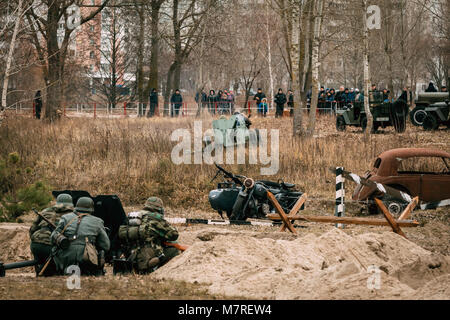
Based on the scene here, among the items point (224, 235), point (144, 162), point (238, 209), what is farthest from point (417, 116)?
point (224, 235)

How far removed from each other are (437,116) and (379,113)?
7.60ft

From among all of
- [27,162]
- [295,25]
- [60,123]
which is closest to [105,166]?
[27,162]

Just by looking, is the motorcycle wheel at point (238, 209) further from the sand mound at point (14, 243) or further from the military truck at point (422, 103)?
the military truck at point (422, 103)

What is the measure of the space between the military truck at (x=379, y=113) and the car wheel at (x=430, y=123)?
853 millimetres

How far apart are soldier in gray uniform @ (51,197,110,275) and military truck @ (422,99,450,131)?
69.7ft

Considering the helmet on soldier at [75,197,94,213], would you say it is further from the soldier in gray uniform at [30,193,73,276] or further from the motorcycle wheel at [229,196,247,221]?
the motorcycle wheel at [229,196,247,221]

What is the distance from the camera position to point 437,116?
28.8 m

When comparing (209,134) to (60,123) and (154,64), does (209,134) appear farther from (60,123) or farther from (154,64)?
(154,64)

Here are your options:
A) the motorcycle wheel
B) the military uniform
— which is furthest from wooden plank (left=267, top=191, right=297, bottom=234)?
the military uniform

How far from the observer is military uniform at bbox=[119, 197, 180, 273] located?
10.3 metres

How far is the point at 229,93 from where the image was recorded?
134 ft

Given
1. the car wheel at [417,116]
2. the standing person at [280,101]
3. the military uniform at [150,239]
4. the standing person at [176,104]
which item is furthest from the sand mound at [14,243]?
the standing person at [176,104]

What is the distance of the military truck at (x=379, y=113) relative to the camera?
96.0 ft

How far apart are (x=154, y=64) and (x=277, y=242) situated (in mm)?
35599
